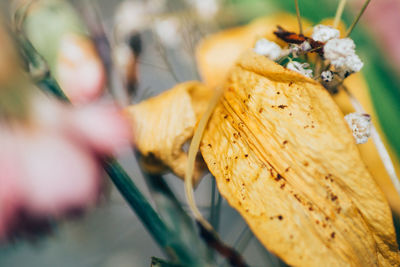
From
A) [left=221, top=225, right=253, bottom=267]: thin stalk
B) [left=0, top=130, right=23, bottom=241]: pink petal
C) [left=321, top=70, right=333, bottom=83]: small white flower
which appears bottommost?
[left=221, top=225, right=253, bottom=267]: thin stalk

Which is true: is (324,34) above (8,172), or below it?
above

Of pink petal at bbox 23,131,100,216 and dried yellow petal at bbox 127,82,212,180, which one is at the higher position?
dried yellow petal at bbox 127,82,212,180

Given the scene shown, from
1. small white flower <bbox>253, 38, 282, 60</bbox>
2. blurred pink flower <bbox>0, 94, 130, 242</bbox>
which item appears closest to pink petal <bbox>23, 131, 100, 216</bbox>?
blurred pink flower <bbox>0, 94, 130, 242</bbox>

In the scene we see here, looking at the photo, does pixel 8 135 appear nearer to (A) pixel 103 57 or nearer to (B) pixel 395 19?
(A) pixel 103 57

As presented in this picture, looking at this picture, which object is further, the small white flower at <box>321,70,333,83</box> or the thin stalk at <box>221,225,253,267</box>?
the thin stalk at <box>221,225,253,267</box>

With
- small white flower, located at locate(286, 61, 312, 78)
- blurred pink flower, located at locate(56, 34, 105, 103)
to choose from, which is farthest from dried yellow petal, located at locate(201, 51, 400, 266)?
blurred pink flower, located at locate(56, 34, 105, 103)

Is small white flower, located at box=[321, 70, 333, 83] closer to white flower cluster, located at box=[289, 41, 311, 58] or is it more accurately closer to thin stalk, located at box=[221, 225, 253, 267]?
white flower cluster, located at box=[289, 41, 311, 58]

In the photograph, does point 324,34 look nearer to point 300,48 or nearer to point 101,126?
point 300,48

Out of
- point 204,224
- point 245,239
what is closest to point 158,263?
point 204,224
